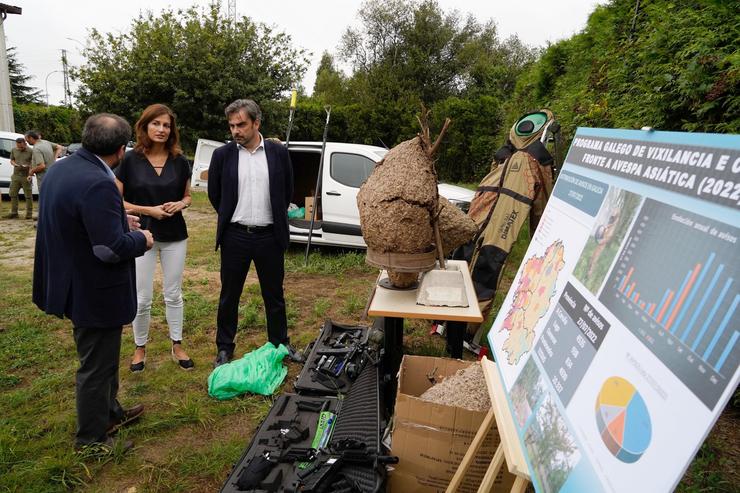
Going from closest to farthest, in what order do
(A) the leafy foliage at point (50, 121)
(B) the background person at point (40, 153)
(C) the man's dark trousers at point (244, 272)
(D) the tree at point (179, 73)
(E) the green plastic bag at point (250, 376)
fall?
(E) the green plastic bag at point (250, 376) → (C) the man's dark trousers at point (244, 272) → (B) the background person at point (40, 153) → (D) the tree at point (179, 73) → (A) the leafy foliage at point (50, 121)

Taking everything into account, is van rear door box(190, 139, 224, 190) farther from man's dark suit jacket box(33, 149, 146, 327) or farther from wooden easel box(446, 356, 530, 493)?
wooden easel box(446, 356, 530, 493)

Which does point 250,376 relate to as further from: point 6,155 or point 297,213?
point 6,155

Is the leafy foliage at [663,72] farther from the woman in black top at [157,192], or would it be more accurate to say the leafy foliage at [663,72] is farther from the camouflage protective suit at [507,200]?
the woman in black top at [157,192]

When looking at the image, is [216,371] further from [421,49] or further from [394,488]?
[421,49]

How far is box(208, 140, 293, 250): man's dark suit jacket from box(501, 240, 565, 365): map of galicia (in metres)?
1.91

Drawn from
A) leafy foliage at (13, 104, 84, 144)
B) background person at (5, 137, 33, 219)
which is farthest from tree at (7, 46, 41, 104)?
background person at (5, 137, 33, 219)

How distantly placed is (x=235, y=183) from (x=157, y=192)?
50 centimetres

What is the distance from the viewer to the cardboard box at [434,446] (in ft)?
6.28

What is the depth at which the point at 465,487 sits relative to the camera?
1956 millimetres

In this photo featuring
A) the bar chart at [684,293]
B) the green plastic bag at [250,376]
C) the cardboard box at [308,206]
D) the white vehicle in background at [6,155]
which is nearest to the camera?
the bar chart at [684,293]

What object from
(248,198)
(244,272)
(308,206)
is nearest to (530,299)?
(248,198)

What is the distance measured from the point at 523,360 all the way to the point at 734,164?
2.71 feet

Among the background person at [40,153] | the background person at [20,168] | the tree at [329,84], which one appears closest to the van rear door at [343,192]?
the background person at [40,153]

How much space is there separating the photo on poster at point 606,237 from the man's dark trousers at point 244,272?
2.32 metres
